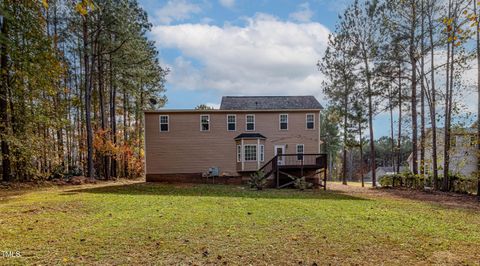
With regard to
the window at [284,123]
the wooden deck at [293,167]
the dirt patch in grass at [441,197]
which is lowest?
the dirt patch in grass at [441,197]

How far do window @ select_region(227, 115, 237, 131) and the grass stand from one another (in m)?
A: 11.7

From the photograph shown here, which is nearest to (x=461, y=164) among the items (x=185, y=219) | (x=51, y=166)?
(x=185, y=219)

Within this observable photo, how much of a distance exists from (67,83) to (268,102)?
16225 millimetres

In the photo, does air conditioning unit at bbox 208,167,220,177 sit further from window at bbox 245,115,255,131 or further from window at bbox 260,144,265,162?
window at bbox 245,115,255,131

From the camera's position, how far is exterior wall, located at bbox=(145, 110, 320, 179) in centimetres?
1823

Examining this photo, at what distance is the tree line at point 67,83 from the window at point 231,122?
7.05 meters

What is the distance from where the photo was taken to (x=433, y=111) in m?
13.4

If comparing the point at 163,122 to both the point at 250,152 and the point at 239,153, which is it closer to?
the point at 239,153

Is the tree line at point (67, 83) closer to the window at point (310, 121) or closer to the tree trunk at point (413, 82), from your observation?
the window at point (310, 121)

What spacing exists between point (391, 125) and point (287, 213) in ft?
60.4

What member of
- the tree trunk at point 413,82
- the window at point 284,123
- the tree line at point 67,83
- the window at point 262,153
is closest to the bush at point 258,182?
the window at point 262,153

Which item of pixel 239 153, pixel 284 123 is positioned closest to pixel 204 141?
pixel 239 153

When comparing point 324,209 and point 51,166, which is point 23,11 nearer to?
point 51,166

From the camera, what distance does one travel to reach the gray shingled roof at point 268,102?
62.1ft
